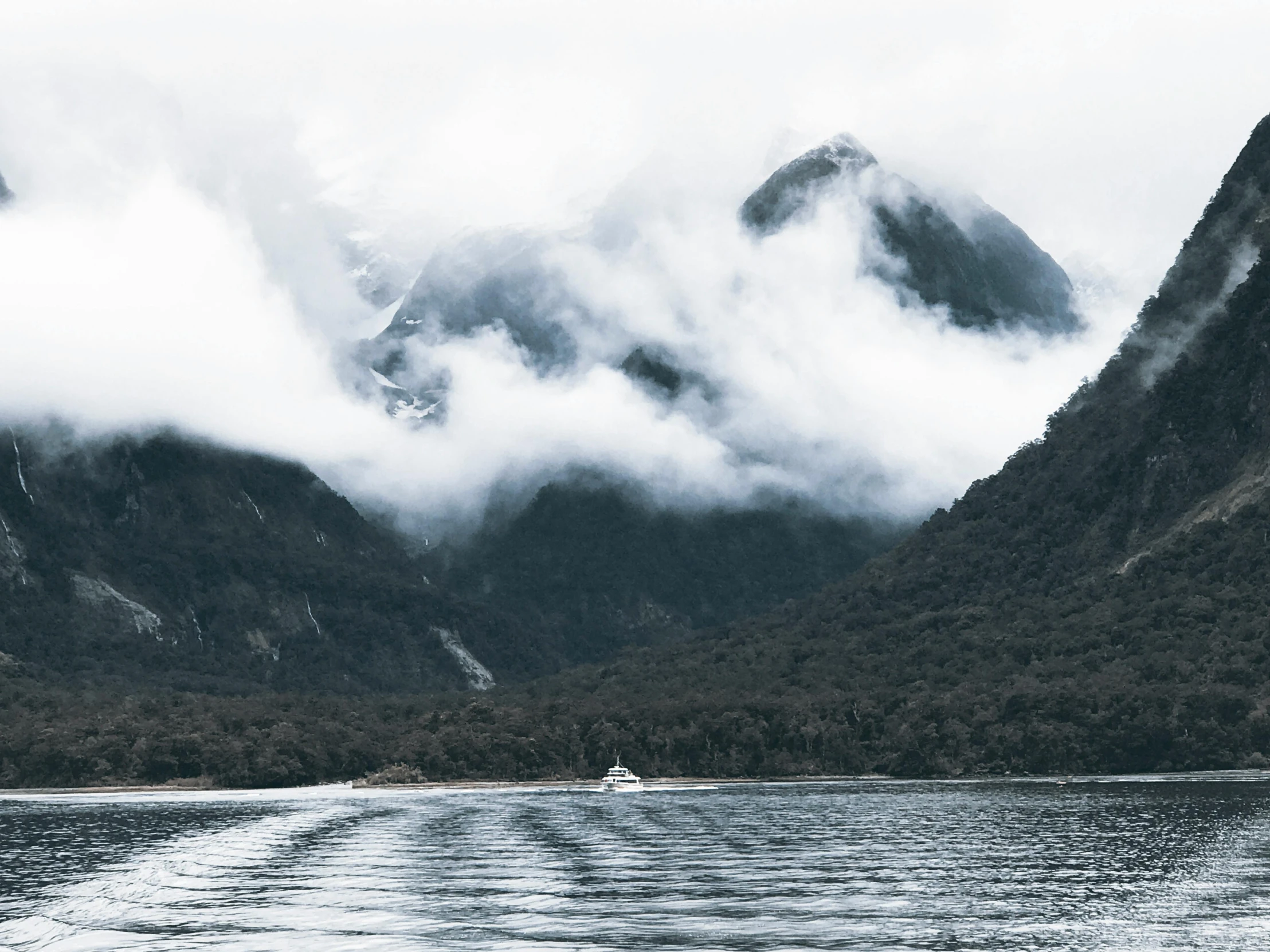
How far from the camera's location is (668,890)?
132 meters

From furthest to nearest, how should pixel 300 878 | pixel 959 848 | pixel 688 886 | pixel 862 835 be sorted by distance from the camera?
pixel 862 835, pixel 959 848, pixel 300 878, pixel 688 886

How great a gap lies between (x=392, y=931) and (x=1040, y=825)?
101460 mm

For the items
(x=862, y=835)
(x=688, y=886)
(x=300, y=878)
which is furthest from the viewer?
(x=862, y=835)

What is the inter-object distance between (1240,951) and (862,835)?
8674cm

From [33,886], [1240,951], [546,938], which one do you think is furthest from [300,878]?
[1240,951]

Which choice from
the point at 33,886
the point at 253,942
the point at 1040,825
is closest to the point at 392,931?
the point at 253,942

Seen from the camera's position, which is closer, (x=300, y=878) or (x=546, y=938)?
(x=546, y=938)

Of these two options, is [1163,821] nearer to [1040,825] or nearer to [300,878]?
[1040,825]

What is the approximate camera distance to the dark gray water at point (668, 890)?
359ft

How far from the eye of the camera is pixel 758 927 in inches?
4424

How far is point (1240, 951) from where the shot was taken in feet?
328

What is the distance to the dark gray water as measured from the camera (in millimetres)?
109375

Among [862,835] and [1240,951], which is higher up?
[862,835]

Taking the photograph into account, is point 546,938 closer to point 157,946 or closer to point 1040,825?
point 157,946
